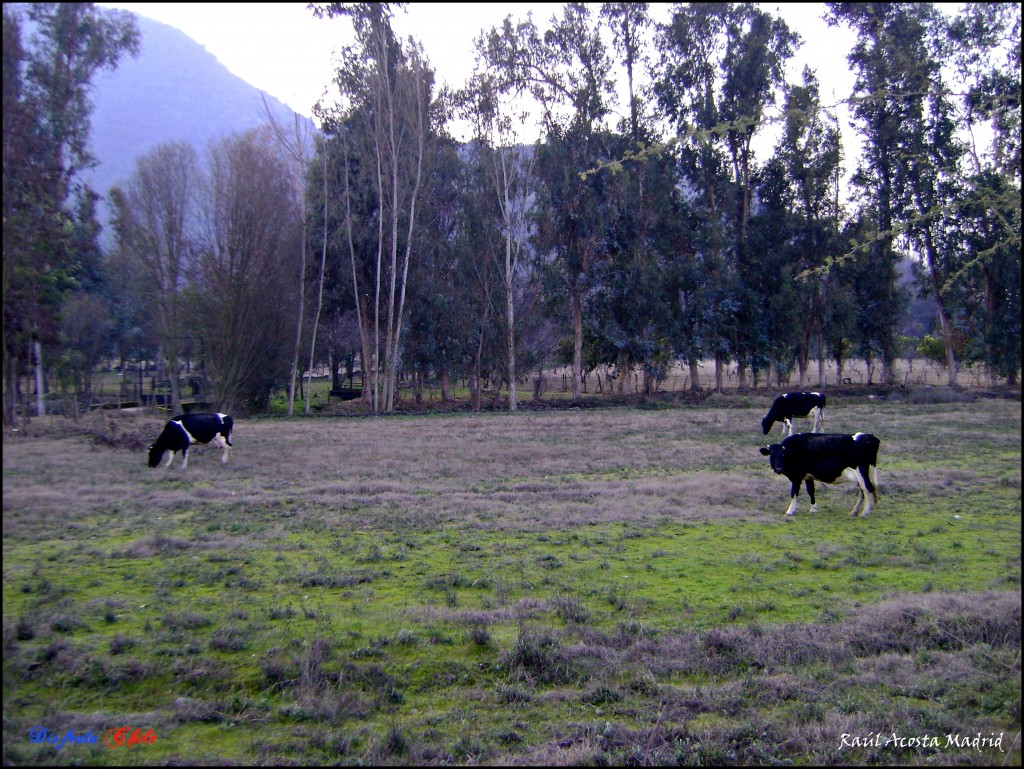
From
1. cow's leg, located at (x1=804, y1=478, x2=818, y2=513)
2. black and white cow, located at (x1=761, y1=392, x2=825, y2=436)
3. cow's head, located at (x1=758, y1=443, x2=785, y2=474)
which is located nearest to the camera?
cow's leg, located at (x1=804, y1=478, x2=818, y2=513)

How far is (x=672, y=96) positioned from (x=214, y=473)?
103 feet

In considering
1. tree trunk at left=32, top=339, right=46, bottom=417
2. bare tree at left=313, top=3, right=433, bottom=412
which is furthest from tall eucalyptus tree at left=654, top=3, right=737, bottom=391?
tree trunk at left=32, top=339, right=46, bottom=417

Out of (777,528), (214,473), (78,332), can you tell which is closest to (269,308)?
(214,473)

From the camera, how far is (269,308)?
1254 inches

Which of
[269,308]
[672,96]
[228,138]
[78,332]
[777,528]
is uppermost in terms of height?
[672,96]

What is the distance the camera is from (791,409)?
74.5 feet

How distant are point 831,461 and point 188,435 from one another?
13.4m

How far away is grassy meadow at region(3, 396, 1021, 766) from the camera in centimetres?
429

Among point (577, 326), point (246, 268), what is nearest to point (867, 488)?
point (246, 268)

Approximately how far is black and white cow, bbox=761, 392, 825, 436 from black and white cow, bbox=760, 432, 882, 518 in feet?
36.0

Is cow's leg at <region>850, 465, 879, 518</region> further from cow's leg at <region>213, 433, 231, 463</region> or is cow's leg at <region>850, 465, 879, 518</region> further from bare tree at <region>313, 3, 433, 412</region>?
bare tree at <region>313, 3, 433, 412</region>

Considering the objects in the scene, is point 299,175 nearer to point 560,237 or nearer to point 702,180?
point 560,237

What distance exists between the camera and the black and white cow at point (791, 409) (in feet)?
73.7

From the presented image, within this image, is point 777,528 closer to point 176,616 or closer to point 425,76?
point 176,616
